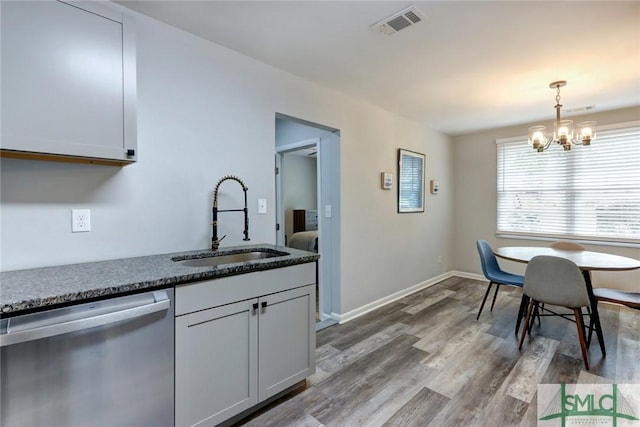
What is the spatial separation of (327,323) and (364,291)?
59 cm

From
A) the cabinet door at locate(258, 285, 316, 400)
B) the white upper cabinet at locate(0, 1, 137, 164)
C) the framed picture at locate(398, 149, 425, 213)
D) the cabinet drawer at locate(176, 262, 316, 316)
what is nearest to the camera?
the white upper cabinet at locate(0, 1, 137, 164)

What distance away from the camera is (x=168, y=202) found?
6.31 feet

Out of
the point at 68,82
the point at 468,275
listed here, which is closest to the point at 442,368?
the point at 68,82

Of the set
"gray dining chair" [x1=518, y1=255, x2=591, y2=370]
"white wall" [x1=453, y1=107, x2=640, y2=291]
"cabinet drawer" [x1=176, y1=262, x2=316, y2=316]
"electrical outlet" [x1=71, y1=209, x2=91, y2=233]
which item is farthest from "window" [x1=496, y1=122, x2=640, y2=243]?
"electrical outlet" [x1=71, y1=209, x2=91, y2=233]

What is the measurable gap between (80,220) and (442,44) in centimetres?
258

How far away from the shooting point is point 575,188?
3965 millimetres

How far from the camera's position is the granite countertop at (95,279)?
1.08 meters

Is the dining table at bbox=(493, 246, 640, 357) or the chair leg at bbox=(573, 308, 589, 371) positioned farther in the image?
the dining table at bbox=(493, 246, 640, 357)

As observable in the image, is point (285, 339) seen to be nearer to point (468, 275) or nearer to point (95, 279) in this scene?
point (95, 279)

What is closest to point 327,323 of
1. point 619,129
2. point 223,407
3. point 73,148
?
point 223,407

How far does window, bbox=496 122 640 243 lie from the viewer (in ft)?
11.8

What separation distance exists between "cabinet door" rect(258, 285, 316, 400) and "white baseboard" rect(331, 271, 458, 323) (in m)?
1.19

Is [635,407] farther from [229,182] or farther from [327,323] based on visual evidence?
[229,182]

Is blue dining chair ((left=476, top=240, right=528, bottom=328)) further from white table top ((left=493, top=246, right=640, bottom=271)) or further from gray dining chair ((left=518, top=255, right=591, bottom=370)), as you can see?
gray dining chair ((left=518, top=255, right=591, bottom=370))
